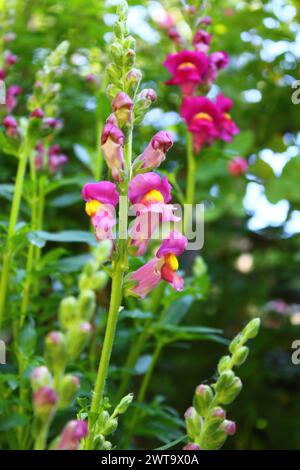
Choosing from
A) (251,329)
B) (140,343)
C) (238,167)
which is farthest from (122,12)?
(238,167)

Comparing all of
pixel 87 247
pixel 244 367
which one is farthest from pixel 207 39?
pixel 244 367

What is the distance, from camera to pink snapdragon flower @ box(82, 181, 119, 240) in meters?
0.94

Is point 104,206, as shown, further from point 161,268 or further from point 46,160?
point 46,160

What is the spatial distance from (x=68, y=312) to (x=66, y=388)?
8cm

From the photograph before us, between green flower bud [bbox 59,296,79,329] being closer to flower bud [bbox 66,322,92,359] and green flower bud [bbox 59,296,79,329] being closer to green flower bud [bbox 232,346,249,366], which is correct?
flower bud [bbox 66,322,92,359]

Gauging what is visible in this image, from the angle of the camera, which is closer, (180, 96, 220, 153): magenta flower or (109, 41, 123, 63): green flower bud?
(109, 41, 123, 63): green flower bud

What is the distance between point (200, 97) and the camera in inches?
59.4

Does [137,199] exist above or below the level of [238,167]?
below

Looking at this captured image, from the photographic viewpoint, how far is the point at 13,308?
1385mm

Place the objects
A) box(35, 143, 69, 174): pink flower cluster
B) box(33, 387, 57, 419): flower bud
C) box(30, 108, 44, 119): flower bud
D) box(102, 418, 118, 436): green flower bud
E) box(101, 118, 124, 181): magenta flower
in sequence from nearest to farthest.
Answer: box(33, 387, 57, 419): flower bud
box(102, 418, 118, 436): green flower bud
box(101, 118, 124, 181): magenta flower
box(30, 108, 44, 119): flower bud
box(35, 143, 69, 174): pink flower cluster

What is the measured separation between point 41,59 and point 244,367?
1.19 meters

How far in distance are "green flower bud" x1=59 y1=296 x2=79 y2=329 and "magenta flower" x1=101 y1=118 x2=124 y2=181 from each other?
32cm

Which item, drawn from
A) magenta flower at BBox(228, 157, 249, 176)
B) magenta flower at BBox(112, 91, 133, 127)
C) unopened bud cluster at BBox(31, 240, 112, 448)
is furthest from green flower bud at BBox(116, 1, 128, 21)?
magenta flower at BBox(228, 157, 249, 176)
